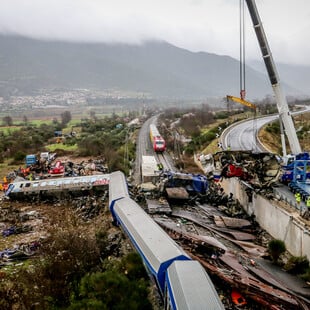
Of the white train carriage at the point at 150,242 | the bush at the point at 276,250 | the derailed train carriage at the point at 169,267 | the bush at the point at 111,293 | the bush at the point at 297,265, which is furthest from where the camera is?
the bush at the point at 276,250

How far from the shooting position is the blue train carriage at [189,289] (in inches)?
372

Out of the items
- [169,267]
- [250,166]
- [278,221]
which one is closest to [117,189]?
[250,166]

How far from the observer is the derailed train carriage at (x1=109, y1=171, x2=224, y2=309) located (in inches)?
382

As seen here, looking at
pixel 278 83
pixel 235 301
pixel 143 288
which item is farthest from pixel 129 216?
pixel 278 83

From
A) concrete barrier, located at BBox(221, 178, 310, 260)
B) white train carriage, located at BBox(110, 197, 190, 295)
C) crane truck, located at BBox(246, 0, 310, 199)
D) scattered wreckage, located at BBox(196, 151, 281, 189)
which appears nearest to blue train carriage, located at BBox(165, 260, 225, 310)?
white train carriage, located at BBox(110, 197, 190, 295)

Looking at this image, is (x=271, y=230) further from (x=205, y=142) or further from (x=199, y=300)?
(x=205, y=142)

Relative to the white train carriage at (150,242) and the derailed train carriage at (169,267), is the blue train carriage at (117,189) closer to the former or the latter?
the white train carriage at (150,242)

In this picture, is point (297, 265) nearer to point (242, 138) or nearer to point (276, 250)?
point (276, 250)

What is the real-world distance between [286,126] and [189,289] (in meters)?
19.8

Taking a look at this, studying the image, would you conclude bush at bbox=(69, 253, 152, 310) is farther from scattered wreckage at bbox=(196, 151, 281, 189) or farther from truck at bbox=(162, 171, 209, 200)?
truck at bbox=(162, 171, 209, 200)

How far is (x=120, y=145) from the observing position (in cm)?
6388

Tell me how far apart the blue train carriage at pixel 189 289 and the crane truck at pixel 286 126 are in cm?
1549

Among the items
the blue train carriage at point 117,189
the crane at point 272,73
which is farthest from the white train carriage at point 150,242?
the crane at point 272,73

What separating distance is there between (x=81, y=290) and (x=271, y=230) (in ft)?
51.4
